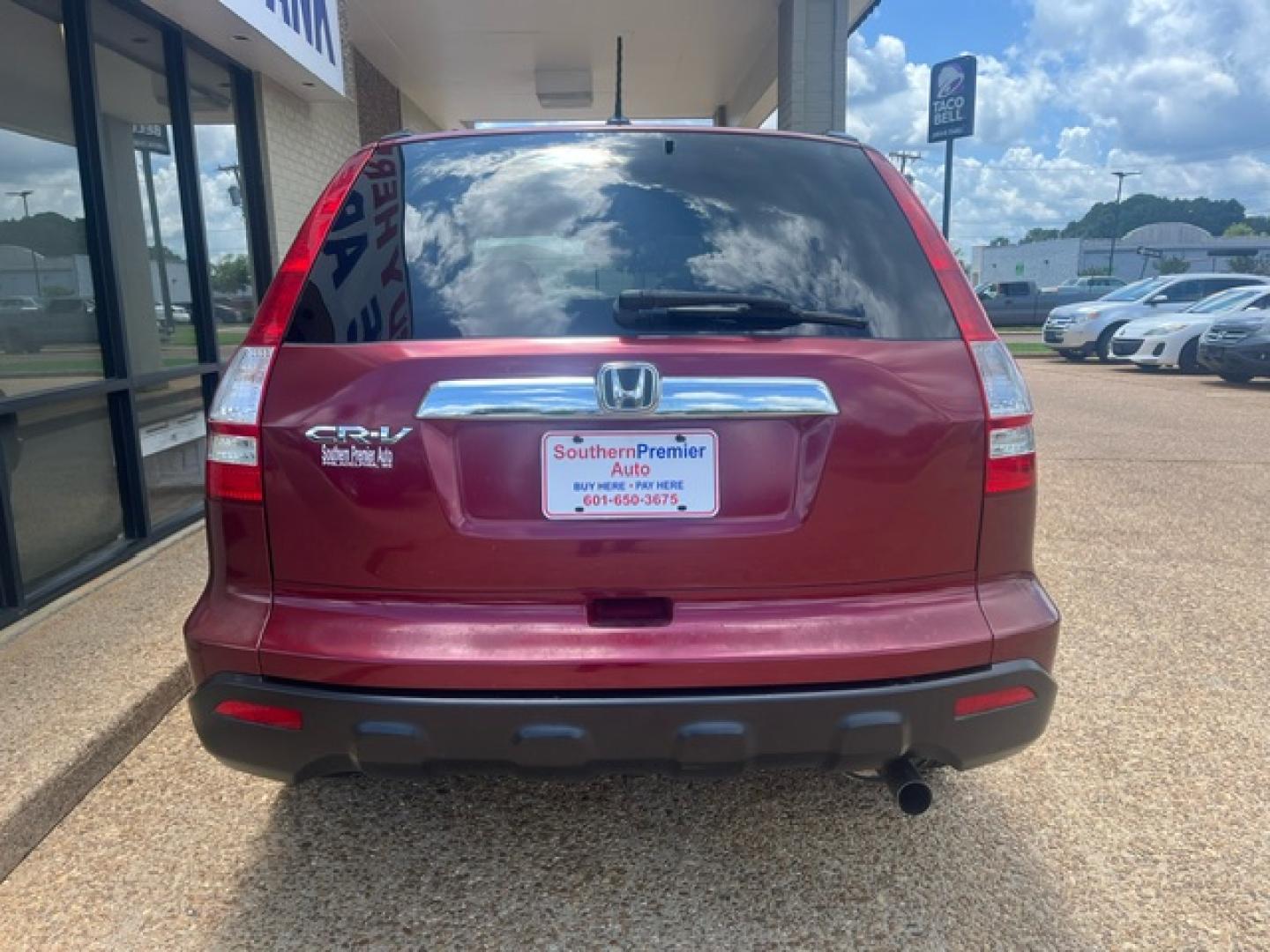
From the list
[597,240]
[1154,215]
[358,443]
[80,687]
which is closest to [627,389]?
[597,240]

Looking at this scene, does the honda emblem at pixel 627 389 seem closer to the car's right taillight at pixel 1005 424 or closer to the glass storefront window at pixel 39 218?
the car's right taillight at pixel 1005 424

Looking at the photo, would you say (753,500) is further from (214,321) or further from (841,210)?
(214,321)

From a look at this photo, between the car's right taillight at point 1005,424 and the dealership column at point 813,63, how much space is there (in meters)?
6.98

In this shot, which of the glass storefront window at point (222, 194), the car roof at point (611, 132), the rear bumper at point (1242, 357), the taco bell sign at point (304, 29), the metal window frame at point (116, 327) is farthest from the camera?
the rear bumper at point (1242, 357)

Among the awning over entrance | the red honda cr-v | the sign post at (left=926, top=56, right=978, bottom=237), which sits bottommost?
the red honda cr-v

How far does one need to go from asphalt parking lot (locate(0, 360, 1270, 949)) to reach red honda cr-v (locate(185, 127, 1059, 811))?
47cm

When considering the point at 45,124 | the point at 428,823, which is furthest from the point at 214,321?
the point at 428,823

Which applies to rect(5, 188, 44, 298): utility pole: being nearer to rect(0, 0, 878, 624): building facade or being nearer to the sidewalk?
rect(0, 0, 878, 624): building facade

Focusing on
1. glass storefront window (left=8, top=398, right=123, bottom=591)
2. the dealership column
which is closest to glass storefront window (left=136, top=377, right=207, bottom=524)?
glass storefront window (left=8, top=398, right=123, bottom=591)

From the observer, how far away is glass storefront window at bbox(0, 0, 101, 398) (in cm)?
398

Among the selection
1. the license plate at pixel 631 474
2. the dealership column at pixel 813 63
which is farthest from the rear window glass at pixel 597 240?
the dealership column at pixel 813 63

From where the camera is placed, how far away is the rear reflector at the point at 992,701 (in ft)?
6.11

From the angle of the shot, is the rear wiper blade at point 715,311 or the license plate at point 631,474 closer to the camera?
the license plate at point 631,474

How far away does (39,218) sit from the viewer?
4152 millimetres
